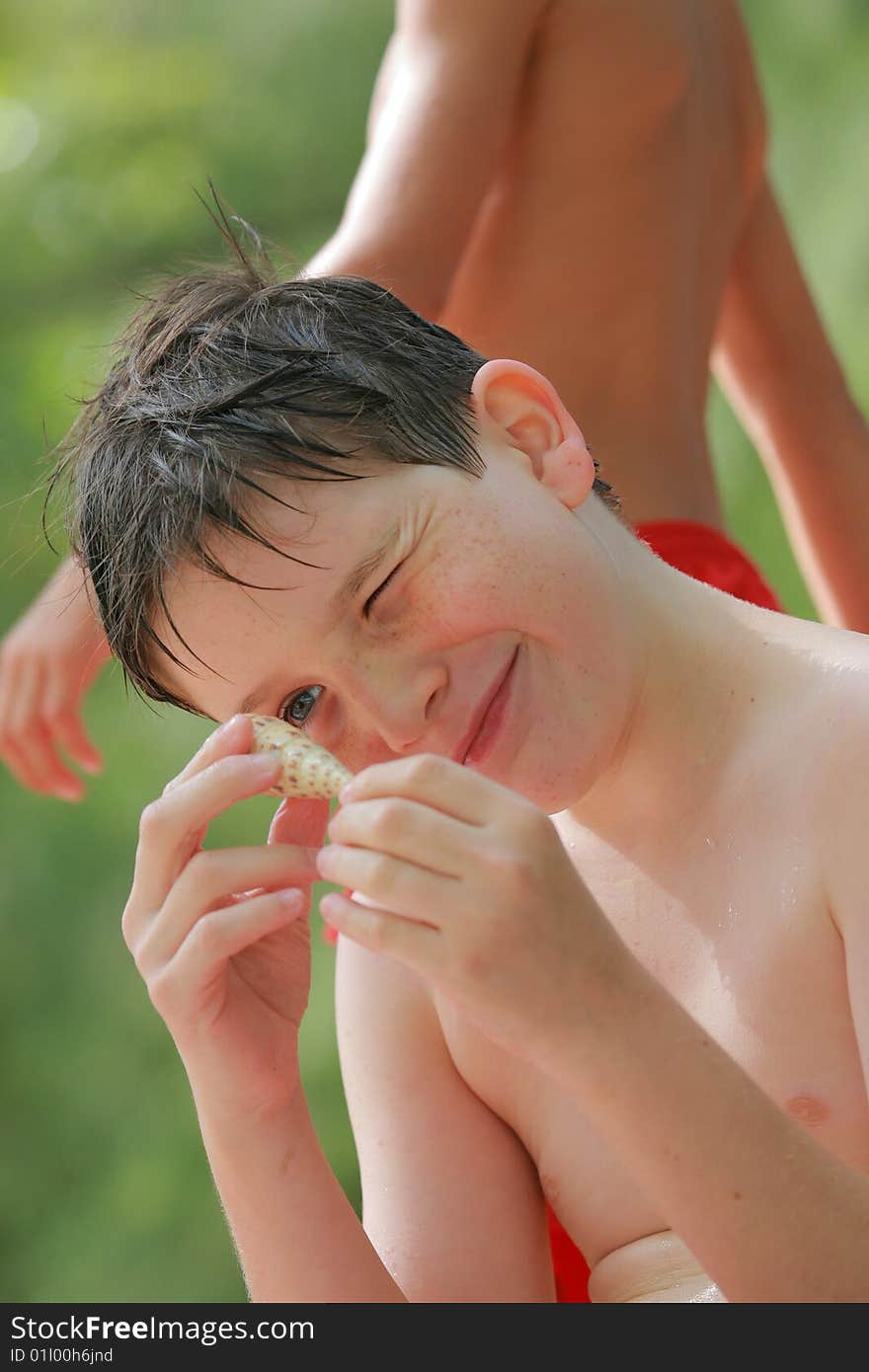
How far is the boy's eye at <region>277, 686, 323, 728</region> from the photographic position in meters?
0.70

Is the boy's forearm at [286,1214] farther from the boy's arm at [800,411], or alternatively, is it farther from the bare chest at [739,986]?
the boy's arm at [800,411]

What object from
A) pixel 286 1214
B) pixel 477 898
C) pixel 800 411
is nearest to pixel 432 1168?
pixel 286 1214

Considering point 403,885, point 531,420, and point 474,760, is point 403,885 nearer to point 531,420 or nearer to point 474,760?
point 474,760

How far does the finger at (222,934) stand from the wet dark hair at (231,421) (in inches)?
5.3

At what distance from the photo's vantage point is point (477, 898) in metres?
0.52

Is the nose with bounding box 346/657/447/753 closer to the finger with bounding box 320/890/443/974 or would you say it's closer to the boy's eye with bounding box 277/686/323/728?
the boy's eye with bounding box 277/686/323/728

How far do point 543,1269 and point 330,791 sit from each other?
35cm

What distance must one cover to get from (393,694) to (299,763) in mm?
66

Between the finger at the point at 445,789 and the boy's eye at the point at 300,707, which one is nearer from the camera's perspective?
the finger at the point at 445,789

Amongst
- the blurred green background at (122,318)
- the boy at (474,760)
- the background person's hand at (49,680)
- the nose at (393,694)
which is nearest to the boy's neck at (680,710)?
the boy at (474,760)

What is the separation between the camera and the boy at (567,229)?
1013 millimetres

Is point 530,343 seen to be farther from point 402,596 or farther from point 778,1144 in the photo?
point 778,1144

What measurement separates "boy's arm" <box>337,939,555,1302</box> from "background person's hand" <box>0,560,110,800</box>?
0.35m
